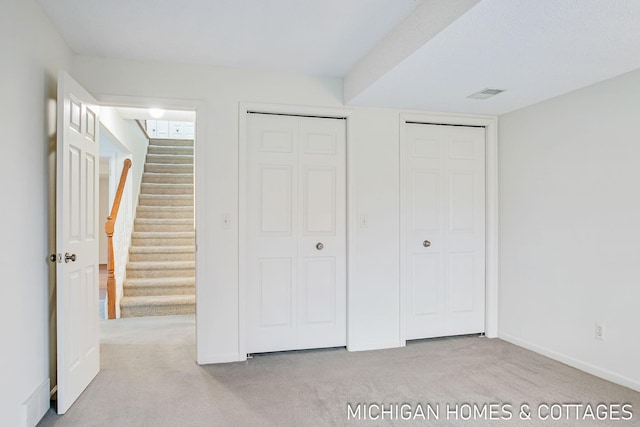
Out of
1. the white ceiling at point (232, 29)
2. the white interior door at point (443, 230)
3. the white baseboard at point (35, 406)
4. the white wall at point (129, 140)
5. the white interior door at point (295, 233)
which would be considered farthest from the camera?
the white wall at point (129, 140)

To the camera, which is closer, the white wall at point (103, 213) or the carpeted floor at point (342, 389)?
the carpeted floor at point (342, 389)

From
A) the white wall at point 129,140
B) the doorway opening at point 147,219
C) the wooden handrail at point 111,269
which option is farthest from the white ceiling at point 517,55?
the wooden handrail at point 111,269

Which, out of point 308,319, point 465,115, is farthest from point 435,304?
point 465,115

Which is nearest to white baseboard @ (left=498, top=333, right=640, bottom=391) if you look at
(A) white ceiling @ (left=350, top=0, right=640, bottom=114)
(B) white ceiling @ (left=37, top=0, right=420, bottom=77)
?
(A) white ceiling @ (left=350, top=0, right=640, bottom=114)

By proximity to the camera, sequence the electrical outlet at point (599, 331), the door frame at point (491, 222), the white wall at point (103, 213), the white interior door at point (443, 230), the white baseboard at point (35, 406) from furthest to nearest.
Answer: the white wall at point (103, 213), the door frame at point (491, 222), the white interior door at point (443, 230), the electrical outlet at point (599, 331), the white baseboard at point (35, 406)

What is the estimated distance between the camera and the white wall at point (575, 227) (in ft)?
8.91

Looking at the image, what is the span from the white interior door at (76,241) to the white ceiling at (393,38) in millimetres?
510

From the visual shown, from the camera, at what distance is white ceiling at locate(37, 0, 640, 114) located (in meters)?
1.96

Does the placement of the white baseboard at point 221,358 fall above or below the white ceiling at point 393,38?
below

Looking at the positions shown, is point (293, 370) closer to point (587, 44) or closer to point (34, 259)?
point (34, 259)

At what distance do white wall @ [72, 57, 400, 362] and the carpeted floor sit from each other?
0.32 meters

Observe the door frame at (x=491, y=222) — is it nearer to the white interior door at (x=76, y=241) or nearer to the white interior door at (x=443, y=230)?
the white interior door at (x=443, y=230)

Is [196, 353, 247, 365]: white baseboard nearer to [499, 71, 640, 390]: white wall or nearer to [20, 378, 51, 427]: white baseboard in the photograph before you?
[20, 378, 51, 427]: white baseboard

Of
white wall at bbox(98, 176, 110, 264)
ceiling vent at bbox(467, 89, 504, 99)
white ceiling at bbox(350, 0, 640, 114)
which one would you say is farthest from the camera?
white wall at bbox(98, 176, 110, 264)
